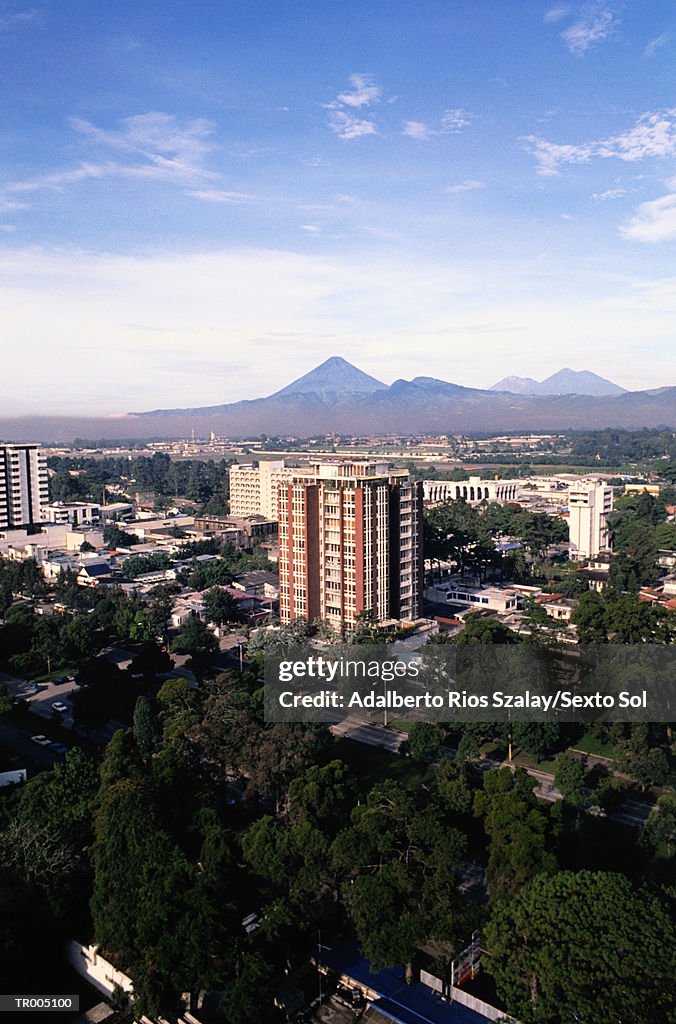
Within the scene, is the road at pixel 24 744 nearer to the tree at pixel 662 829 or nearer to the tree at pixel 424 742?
the tree at pixel 424 742

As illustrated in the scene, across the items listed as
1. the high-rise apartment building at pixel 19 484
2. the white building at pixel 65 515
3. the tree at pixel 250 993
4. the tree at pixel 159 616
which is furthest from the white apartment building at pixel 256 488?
the tree at pixel 250 993

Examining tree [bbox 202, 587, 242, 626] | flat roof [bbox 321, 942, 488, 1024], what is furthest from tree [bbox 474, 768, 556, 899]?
tree [bbox 202, 587, 242, 626]

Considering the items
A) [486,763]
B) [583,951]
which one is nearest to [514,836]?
[583,951]

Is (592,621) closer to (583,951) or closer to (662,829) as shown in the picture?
(662,829)

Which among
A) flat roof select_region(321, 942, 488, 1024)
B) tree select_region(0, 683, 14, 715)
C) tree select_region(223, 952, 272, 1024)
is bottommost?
flat roof select_region(321, 942, 488, 1024)

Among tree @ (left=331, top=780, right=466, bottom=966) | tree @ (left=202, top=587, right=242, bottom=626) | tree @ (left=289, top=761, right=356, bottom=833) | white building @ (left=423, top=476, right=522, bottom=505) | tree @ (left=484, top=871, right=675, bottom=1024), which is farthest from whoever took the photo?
white building @ (left=423, top=476, right=522, bottom=505)

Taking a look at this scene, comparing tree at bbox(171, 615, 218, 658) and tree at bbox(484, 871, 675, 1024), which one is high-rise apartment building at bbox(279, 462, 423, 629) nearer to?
tree at bbox(171, 615, 218, 658)

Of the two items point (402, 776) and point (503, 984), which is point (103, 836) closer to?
point (503, 984)

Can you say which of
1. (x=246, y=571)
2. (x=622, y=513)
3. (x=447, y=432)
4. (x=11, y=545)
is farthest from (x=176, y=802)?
(x=447, y=432)
